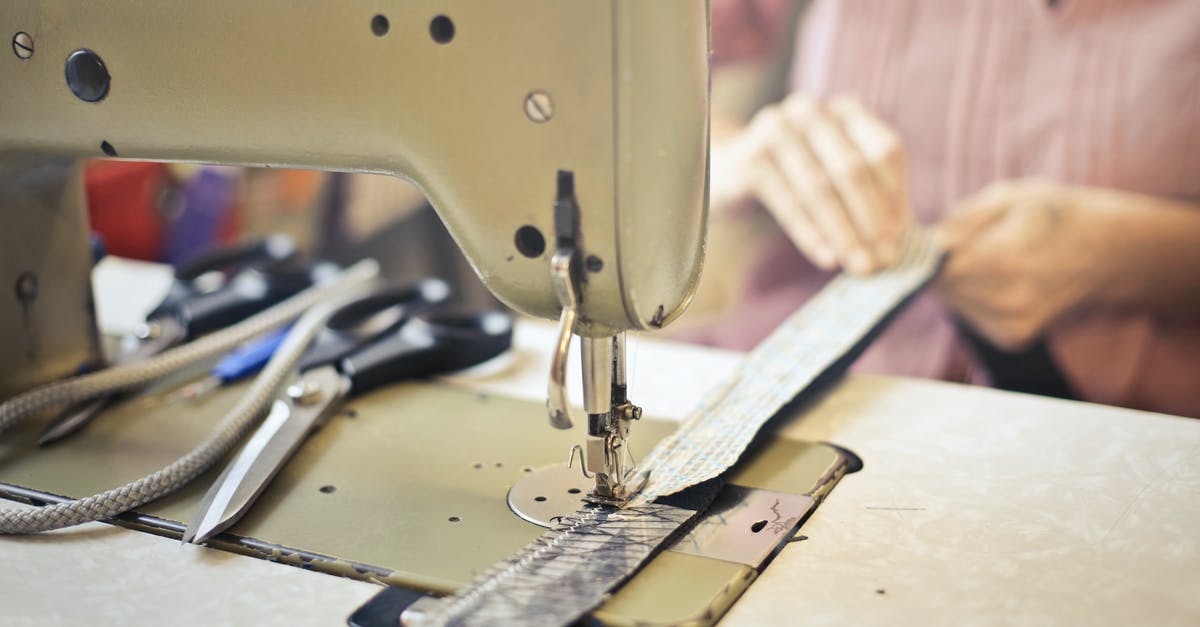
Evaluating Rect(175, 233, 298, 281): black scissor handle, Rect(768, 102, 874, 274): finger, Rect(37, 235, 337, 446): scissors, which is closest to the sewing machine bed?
Rect(37, 235, 337, 446): scissors

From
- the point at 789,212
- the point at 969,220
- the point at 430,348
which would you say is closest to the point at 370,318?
the point at 430,348

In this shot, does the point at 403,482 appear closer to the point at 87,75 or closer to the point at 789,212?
the point at 87,75

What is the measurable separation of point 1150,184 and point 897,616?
0.82 m

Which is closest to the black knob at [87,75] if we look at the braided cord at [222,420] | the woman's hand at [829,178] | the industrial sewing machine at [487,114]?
the industrial sewing machine at [487,114]

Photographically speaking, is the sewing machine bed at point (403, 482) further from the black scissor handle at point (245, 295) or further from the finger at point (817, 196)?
the finger at point (817, 196)

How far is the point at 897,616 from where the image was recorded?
0.68m

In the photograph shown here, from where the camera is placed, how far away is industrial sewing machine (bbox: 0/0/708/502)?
70cm

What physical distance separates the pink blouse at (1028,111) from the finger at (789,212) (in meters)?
0.02

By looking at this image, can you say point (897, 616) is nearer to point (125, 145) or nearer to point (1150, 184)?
point (125, 145)

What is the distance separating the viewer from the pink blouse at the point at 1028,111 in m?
1.29

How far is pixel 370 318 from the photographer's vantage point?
3.84ft

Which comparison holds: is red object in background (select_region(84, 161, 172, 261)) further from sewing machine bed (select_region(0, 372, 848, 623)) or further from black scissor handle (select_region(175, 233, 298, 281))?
sewing machine bed (select_region(0, 372, 848, 623))

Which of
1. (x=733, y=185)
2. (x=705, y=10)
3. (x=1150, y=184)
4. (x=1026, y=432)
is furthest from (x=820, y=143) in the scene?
(x=705, y=10)

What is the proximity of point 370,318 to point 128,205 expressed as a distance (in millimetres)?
750
